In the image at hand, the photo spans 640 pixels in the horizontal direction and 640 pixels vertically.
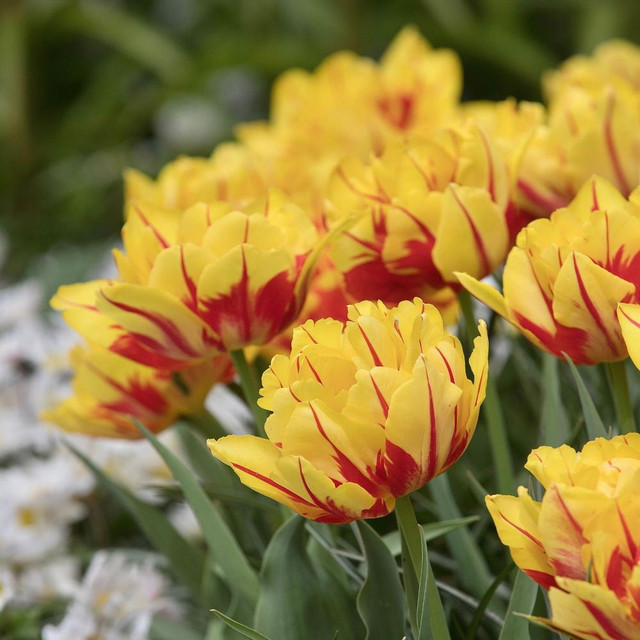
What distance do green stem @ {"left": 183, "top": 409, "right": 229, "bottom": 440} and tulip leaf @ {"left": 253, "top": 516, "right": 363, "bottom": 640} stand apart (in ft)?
0.32

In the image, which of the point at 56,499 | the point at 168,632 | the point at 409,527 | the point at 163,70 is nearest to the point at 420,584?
the point at 409,527

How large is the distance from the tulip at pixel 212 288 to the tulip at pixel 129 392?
31 mm

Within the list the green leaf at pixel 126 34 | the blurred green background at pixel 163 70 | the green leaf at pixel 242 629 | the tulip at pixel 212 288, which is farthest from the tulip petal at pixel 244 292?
the green leaf at pixel 126 34

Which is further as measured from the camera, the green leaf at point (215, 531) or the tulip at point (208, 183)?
the tulip at point (208, 183)

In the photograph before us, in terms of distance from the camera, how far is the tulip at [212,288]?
0.36 metres

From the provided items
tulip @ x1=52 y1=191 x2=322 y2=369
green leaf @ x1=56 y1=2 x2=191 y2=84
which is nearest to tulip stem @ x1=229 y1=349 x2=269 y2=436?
tulip @ x1=52 y1=191 x2=322 y2=369

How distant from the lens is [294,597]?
0.37 m

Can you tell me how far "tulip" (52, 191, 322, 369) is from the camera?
0.36 meters

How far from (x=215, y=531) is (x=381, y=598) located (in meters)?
0.07

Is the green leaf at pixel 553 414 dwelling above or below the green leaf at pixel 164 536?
above

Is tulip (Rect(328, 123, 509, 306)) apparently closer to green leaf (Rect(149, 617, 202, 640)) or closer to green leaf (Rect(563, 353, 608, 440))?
green leaf (Rect(563, 353, 608, 440))

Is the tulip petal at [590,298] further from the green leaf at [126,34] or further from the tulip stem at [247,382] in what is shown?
the green leaf at [126,34]

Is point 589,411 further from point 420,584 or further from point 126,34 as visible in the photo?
point 126,34

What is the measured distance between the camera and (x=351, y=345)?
0.98 ft
